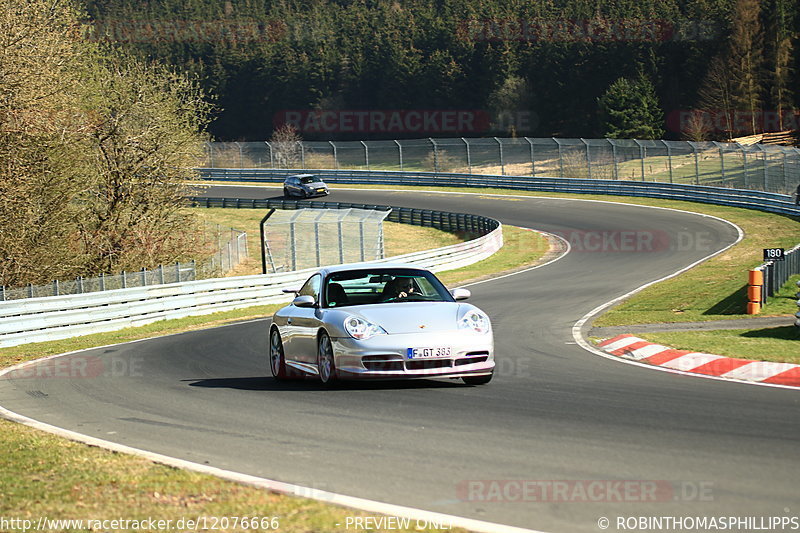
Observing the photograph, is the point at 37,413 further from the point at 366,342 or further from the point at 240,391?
the point at 366,342

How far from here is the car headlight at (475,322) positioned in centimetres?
1120

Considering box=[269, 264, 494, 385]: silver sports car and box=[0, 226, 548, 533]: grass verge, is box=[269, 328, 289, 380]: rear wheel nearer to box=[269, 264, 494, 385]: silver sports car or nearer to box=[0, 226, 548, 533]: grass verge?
box=[269, 264, 494, 385]: silver sports car

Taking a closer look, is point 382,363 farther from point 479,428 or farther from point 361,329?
point 479,428

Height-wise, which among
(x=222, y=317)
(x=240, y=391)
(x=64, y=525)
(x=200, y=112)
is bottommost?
(x=222, y=317)

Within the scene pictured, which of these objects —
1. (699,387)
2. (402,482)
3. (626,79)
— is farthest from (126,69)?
(626,79)

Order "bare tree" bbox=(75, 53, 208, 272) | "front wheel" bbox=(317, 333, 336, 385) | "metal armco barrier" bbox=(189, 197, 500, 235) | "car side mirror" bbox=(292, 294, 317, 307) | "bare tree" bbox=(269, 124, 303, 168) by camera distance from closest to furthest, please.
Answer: "front wheel" bbox=(317, 333, 336, 385) < "car side mirror" bbox=(292, 294, 317, 307) < "bare tree" bbox=(75, 53, 208, 272) < "metal armco barrier" bbox=(189, 197, 500, 235) < "bare tree" bbox=(269, 124, 303, 168)

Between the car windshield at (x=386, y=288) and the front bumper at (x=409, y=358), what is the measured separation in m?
1.06

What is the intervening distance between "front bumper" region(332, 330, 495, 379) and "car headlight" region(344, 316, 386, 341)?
0.18 feet

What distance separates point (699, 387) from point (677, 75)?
305ft

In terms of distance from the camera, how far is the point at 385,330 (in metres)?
11.0

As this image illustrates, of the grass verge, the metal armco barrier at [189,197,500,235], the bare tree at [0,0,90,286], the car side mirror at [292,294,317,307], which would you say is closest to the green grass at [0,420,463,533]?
the grass verge

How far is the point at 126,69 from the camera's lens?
37875 millimetres

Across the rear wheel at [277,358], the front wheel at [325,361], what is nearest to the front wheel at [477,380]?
the front wheel at [325,361]

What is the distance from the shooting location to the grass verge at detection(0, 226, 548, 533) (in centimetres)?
613
